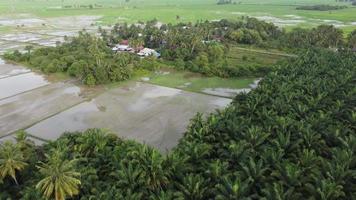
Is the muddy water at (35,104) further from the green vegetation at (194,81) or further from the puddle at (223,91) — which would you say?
the puddle at (223,91)

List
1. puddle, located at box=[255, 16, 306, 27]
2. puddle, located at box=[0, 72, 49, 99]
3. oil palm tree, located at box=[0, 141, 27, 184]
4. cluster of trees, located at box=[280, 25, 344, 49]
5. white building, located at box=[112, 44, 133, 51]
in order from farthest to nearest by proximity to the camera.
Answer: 1. puddle, located at box=[255, 16, 306, 27]
2. cluster of trees, located at box=[280, 25, 344, 49]
3. white building, located at box=[112, 44, 133, 51]
4. puddle, located at box=[0, 72, 49, 99]
5. oil palm tree, located at box=[0, 141, 27, 184]

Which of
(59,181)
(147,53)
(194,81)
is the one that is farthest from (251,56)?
(59,181)

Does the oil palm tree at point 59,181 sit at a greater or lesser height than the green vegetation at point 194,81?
greater

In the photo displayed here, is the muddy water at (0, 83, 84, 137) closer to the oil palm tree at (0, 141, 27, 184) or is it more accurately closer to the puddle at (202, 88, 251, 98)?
the oil palm tree at (0, 141, 27, 184)

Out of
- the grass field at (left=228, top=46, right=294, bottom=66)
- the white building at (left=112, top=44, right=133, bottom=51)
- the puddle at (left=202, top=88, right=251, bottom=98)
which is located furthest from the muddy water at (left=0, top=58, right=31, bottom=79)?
the grass field at (left=228, top=46, right=294, bottom=66)

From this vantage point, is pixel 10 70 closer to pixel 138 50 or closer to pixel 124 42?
pixel 138 50

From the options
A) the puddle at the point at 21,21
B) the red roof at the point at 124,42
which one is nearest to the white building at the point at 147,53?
the red roof at the point at 124,42
